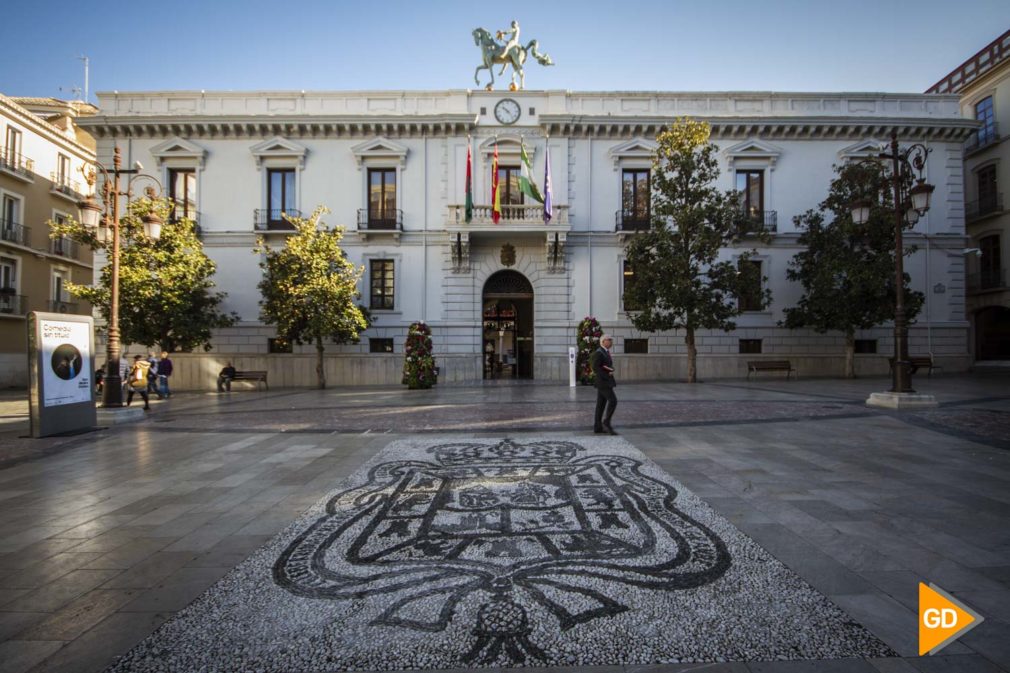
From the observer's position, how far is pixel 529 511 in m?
4.46

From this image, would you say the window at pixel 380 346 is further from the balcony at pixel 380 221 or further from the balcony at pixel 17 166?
the balcony at pixel 17 166

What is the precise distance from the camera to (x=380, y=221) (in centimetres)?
2231

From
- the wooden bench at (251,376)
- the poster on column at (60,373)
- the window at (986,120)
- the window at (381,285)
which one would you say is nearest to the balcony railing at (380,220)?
the window at (381,285)

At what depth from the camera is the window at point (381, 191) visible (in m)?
22.6

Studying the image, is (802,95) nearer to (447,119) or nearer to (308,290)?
(447,119)

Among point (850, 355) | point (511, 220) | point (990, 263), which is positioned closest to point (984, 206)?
point (990, 263)

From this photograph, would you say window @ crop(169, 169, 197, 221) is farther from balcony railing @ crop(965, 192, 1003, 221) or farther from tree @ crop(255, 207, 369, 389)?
balcony railing @ crop(965, 192, 1003, 221)

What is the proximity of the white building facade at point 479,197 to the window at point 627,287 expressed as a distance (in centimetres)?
33

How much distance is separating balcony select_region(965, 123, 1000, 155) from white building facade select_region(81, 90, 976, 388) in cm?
335

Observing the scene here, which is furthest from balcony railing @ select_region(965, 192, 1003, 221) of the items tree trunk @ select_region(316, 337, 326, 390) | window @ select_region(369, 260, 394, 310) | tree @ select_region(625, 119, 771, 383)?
tree trunk @ select_region(316, 337, 326, 390)

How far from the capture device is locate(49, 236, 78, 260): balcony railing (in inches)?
1046

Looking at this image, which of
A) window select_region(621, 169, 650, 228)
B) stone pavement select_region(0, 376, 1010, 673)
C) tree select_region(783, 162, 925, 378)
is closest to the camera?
stone pavement select_region(0, 376, 1010, 673)

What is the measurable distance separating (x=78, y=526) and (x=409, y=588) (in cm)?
350

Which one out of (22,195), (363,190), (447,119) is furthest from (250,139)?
(22,195)
